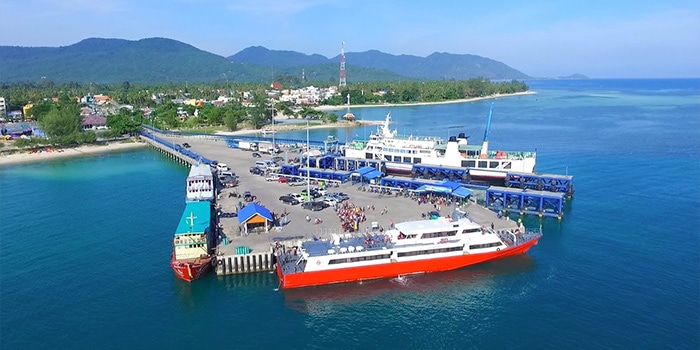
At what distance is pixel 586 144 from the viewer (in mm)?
97375

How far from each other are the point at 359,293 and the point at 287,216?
13.9 m

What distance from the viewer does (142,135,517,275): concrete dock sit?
127 ft

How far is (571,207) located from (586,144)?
156ft

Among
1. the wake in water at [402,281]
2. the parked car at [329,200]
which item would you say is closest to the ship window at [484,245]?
the wake in water at [402,281]

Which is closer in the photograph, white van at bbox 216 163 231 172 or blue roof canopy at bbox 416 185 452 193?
blue roof canopy at bbox 416 185 452 193

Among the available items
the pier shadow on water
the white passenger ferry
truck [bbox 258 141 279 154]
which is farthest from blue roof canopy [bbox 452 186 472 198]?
truck [bbox 258 141 279 154]

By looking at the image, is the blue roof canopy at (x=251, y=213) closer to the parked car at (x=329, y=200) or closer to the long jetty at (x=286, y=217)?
the long jetty at (x=286, y=217)

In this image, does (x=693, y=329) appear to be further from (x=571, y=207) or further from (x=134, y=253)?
(x=134, y=253)

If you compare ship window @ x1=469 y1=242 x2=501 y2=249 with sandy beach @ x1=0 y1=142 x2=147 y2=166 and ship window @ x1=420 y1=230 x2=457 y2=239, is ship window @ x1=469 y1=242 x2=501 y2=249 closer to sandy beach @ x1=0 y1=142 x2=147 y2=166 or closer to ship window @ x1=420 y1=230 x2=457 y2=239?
ship window @ x1=420 y1=230 x2=457 y2=239

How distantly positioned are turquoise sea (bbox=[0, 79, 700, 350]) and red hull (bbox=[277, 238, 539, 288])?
69 cm

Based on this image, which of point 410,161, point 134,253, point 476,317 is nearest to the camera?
point 476,317

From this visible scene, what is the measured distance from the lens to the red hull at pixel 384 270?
36281 mm

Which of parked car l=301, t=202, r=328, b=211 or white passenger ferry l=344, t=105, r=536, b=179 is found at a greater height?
white passenger ferry l=344, t=105, r=536, b=179

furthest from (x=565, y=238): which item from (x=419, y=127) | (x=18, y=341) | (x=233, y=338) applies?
(x=419, y=127)
